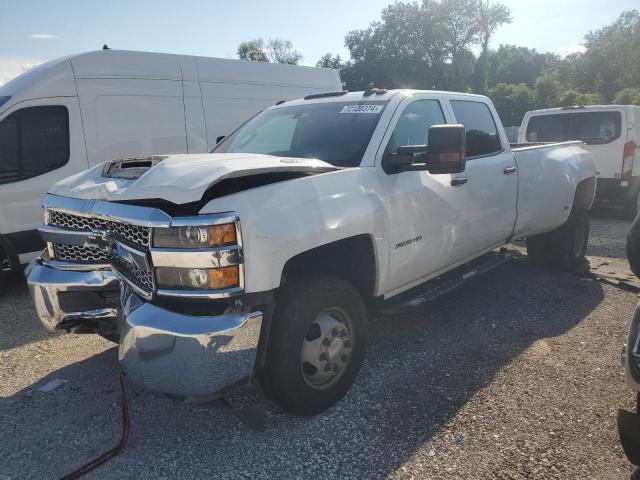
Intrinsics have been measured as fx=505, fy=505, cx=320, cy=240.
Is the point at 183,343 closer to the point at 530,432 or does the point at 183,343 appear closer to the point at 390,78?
the point at 530,432

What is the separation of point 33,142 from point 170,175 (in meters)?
4.07

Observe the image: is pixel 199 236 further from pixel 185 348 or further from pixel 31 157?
pixel 31 157

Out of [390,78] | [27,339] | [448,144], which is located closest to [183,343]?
[448,144]

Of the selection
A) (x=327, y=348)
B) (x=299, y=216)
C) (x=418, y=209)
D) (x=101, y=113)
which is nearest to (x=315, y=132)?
(x=418, y=209)

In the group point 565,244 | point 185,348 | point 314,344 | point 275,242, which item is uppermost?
point 275,242

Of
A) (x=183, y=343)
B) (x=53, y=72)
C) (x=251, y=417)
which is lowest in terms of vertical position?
(x=251, y=417)

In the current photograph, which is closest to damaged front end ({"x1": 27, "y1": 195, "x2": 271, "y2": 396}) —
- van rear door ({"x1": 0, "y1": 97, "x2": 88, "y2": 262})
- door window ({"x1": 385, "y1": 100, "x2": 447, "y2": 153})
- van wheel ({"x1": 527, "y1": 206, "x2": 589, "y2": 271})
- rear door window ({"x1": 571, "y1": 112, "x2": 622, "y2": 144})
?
door window ({"x1": 385, "y1": 100, "x2": 447, "y2": 153})

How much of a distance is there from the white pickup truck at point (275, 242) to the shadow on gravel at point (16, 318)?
4.81 feet

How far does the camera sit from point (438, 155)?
3166 mm

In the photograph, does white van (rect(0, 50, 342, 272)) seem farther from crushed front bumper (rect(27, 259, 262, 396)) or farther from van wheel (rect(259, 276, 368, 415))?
van wheel (rect(259, 276, 368, 415))

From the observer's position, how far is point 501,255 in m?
4.95

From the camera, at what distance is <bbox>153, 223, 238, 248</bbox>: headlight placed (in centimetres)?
235

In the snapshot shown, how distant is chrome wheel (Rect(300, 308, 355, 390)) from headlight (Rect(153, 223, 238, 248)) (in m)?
0.76

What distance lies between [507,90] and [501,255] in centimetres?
3497
